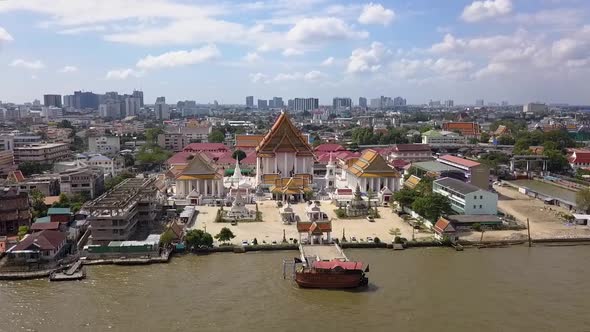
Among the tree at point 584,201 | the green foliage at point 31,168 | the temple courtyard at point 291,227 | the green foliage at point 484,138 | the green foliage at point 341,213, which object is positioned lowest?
the temple courtyard at point 291,227

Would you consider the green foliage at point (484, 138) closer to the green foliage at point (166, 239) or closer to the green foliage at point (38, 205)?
the green foliage at point (166, 239)

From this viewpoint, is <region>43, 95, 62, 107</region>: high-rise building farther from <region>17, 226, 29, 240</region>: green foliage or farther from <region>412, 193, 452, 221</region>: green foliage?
<region>412, 193, 452, 221</region>: green foliage

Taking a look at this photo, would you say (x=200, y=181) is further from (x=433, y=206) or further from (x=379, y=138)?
(x=379, y=138)

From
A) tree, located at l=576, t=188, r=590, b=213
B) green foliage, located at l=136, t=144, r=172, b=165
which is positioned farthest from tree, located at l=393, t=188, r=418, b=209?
green foliage, located at l=136, t=144, r=172, b=165

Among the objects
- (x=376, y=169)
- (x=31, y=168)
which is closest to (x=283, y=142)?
(x=376, y=169)

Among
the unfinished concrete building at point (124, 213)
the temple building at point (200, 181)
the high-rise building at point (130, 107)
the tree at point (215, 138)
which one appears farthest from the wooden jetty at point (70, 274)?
the high-rise building at point (130, 107)
